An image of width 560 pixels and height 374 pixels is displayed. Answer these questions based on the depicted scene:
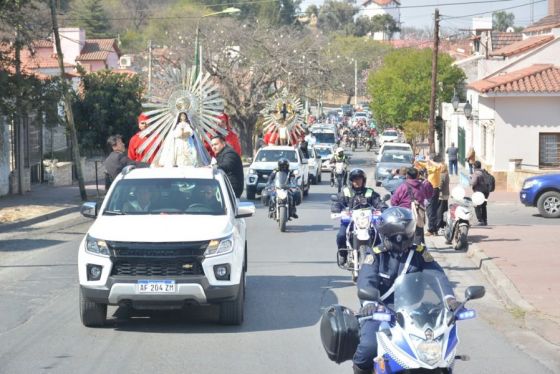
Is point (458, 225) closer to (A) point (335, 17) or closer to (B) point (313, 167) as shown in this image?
(B) point (313, 167)

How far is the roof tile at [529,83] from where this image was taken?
39.3 meters

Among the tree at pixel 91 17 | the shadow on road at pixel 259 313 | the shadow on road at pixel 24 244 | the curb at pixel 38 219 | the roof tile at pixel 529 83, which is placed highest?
the tree at pixel 91 17

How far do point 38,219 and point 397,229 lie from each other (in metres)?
20.0

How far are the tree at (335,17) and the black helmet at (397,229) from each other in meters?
154

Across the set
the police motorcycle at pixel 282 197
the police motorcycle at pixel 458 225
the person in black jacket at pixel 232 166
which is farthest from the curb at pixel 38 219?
the police motorcycle at pixel 458 225

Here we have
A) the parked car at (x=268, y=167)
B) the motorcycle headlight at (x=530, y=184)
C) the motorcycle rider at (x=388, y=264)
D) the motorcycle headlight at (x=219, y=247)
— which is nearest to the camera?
the motorcycle rider at (x=388, y=264)

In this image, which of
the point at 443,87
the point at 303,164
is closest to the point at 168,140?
the point at 303,164

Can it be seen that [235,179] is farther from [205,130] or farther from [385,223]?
[385,223]

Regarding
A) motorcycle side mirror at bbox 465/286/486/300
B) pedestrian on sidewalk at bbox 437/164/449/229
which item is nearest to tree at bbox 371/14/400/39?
pedestrian on sidewalk at bbox 437/164/449/229

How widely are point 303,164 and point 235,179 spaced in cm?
1652

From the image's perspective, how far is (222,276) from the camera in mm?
11156

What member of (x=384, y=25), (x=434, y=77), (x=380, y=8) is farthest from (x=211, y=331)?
(x=380, y=8)

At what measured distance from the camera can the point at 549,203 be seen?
27844 millimetres

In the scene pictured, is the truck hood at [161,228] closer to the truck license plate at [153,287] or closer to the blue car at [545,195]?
the truck license plate at [153,287]
